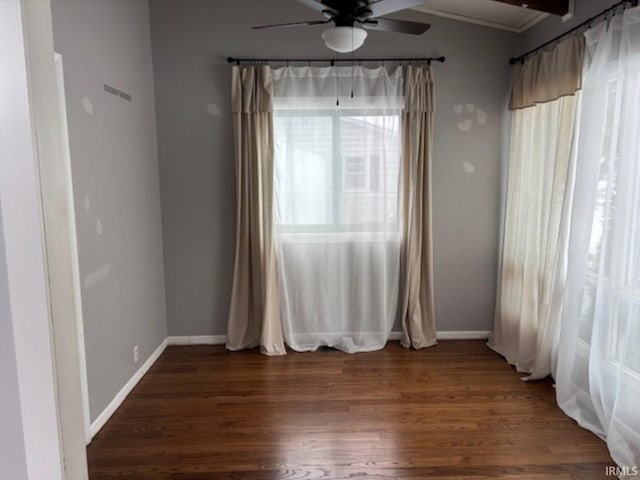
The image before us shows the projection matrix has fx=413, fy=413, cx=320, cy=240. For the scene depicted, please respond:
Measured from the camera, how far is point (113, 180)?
8.93ft

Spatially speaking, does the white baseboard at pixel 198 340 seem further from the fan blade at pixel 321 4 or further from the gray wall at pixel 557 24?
the gray wall at pixel 557 24

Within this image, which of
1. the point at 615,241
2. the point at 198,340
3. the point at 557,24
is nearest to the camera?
the point at 615,241

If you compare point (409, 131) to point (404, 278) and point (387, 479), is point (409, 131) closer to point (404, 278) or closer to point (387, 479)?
point (404, 278)

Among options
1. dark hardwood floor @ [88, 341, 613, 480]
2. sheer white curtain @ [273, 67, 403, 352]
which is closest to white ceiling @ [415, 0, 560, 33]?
sheer white curtain @ [273, 67, 403, 352]

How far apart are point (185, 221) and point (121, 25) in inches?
61.1

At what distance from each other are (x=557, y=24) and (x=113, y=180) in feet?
10.7

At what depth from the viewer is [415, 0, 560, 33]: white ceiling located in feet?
10.4

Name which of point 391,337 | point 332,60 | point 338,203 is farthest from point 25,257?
point 391,337

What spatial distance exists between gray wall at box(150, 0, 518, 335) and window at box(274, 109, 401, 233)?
1.45 feet

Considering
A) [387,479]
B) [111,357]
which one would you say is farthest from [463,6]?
[111,357]

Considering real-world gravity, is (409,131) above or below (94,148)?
above

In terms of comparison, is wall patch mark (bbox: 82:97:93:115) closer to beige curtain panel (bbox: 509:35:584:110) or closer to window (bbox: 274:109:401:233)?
window (bbox: 274:109:401:233)

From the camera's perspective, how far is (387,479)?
205 centimetres

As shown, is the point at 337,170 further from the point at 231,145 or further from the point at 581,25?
the point at 581,25
